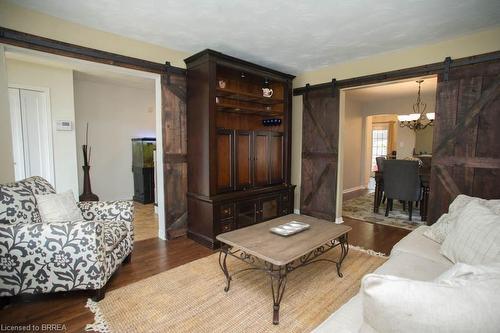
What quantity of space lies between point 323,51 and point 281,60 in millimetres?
648

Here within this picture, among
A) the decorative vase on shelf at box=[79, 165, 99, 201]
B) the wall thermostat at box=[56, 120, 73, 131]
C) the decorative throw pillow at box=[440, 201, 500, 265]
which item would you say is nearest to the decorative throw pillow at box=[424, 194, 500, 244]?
the decorative throw pillow at box=[440, 201, 500, 265]

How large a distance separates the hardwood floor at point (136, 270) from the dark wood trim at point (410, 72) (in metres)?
2.26

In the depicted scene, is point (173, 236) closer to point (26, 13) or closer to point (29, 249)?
point (29, 249)

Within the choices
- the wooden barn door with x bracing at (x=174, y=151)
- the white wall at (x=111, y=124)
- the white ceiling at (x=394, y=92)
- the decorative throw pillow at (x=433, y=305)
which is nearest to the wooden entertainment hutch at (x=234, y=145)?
the wooden barn door with x bracing at (x=174, y=151)

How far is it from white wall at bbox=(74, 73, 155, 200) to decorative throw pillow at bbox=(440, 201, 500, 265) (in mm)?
5366

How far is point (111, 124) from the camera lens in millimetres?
5398

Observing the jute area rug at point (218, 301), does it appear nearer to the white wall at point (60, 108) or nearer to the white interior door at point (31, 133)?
the white wall at point (60, 108)

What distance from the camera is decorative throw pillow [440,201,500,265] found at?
4.80 feet

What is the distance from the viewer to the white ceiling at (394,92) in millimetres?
5359

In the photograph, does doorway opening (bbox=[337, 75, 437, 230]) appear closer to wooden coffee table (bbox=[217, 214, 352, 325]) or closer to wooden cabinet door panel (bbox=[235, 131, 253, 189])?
wooden cabinet door panel (bbox=[235, 131, 253, 189])

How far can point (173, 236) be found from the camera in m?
3.59

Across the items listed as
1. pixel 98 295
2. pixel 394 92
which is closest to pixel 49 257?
pixel 98 295

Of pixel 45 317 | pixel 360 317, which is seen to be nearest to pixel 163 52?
pixel 45 317

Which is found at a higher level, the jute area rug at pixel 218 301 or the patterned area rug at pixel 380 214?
the patterned area rug at pixel 380 214
